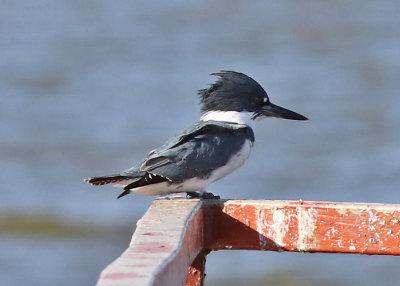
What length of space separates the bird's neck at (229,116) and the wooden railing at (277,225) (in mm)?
1078

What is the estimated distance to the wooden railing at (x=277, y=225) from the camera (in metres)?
3.98

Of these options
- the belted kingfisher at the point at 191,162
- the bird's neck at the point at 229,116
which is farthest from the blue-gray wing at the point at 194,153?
the bird's neck at the point at 229,116

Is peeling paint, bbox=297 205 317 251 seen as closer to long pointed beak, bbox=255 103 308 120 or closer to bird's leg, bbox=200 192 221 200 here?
bird's leg, bbox=200 192 221 200

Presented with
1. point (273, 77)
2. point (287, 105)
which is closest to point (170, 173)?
point (287, 105)

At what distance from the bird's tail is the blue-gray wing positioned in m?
0.08

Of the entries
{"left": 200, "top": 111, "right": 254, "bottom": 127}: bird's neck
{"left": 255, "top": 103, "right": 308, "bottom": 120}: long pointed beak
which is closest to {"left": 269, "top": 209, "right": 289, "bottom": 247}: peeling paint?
{"left": 200, "top": 111, "right": 254, "bottom": 127}: bird's neck

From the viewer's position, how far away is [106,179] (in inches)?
181

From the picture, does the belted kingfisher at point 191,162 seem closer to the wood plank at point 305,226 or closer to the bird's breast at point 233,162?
the bird's breast at point 233,162

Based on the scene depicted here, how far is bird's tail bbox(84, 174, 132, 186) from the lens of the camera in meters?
4.55

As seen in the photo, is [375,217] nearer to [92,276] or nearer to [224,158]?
[224,158]

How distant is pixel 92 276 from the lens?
8.88 meters

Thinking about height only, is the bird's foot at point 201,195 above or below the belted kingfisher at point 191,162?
below

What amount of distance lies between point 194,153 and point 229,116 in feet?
2.13

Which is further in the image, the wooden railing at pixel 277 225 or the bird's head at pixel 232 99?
the bird's head at pixel 232 99
